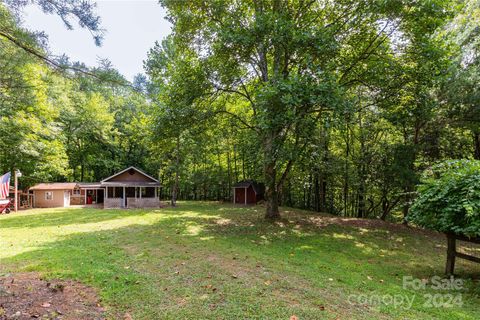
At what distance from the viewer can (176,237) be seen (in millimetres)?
9031

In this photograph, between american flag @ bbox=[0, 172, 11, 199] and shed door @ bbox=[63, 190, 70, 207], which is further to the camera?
shed door @ bbox=[63, 190, 70, 207]

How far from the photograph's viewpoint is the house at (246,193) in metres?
24.9

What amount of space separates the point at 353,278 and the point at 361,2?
31.6 feet

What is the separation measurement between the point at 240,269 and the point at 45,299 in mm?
3434

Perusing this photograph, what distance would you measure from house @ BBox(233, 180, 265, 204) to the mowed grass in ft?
47.1

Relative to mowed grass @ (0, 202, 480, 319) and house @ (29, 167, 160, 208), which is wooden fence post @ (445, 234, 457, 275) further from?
house @ (29, 167, 160, 208)

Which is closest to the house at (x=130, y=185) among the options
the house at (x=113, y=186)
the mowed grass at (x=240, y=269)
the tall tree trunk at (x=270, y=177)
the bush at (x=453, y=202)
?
the house at (x=113, y=186)

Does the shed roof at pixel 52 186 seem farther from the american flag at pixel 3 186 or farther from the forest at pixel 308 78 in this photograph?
the american flag at pixel 3 186

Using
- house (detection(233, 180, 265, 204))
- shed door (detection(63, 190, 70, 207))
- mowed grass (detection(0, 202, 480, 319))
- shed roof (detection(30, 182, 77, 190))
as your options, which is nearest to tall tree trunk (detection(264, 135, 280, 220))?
mowed grass (detection(0, 202, 480, 319))

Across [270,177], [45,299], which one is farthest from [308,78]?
[45,299]

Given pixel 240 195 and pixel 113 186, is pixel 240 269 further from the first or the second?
pixel 240 195

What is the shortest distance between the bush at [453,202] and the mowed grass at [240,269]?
49.5 inches

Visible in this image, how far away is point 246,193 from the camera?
25047mm

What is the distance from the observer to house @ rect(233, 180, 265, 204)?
24.9 m
